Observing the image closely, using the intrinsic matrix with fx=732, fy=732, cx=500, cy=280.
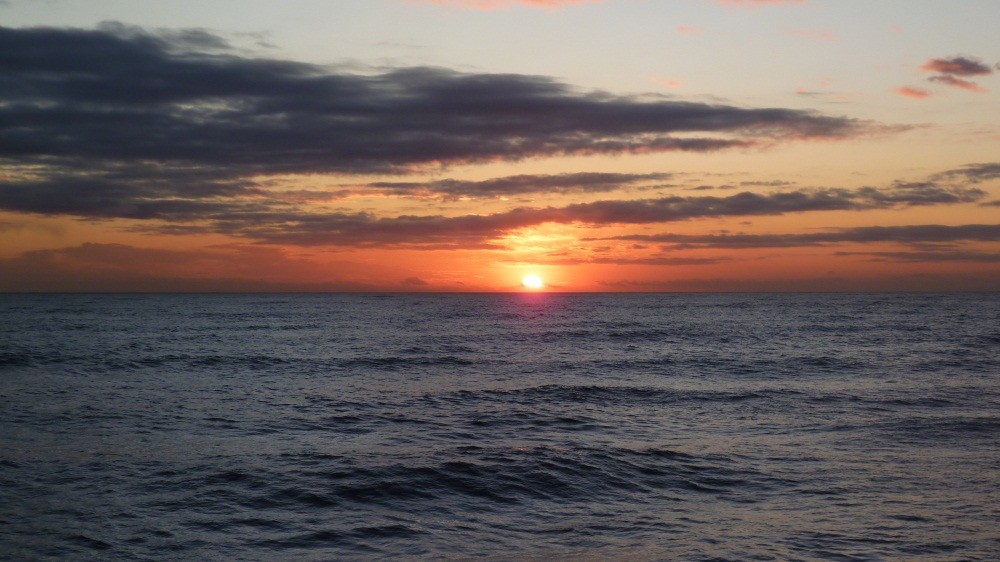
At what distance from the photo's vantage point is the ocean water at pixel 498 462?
13938 millimetres

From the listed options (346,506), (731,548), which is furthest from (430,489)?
(731,548)

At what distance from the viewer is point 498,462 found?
65.8 feet

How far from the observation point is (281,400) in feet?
106

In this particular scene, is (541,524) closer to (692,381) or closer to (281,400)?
(281,400)

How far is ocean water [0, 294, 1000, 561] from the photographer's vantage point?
1394 centimetres

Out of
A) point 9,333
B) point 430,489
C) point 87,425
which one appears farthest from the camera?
point 9,333

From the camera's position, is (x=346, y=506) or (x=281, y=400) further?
(x=281, y=400)

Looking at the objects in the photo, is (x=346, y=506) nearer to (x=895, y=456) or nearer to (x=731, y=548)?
(x=731, y=548)

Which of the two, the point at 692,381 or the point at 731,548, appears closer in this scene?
the point at 731,548

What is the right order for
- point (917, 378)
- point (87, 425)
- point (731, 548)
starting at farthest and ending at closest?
point (917, 378)
point (87, 425)
point (731, 548)

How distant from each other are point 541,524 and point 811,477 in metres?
7.73

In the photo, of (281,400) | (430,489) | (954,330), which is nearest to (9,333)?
(281,400)

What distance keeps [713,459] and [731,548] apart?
24.7 ft

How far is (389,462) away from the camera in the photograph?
2020cm
